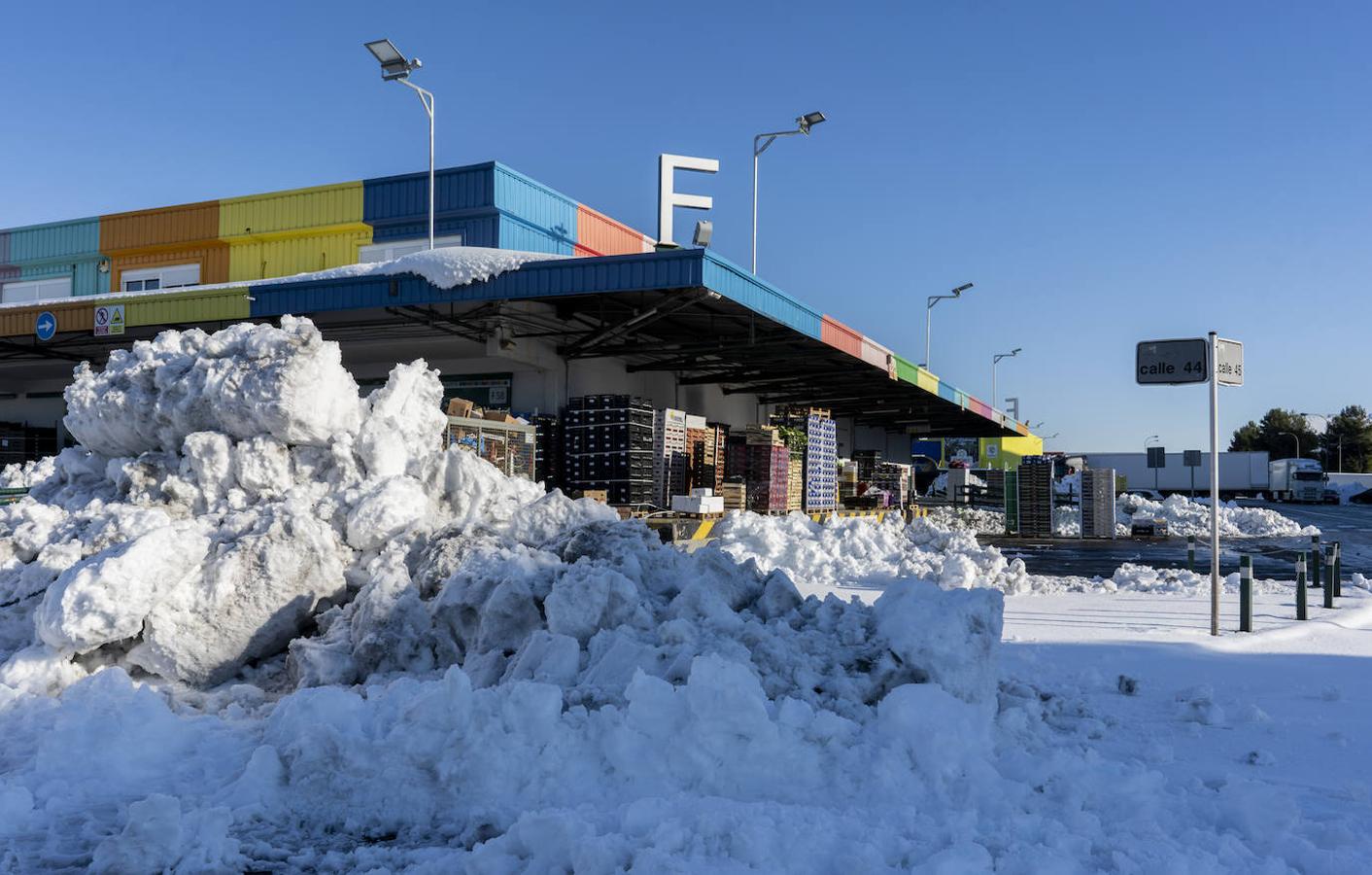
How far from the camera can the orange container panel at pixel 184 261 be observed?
2566 centimetres

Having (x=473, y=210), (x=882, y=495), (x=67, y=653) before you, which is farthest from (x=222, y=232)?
(x=67, y=653)

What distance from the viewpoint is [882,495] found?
26.0 m

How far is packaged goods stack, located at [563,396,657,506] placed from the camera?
16.5 meters

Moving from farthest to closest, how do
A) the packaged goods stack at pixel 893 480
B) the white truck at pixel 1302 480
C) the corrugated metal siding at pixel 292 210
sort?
the white truck at pixel 1302 480 < the packaged goods stack at pixel 893 480 < the corrugated metal siding at pixel 292 210

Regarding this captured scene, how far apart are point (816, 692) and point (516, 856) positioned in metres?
1.98

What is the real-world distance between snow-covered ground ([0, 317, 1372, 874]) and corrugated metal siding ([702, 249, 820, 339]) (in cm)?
702

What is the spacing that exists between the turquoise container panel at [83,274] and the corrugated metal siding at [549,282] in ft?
50.7

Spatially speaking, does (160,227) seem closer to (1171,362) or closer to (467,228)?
(467,228)

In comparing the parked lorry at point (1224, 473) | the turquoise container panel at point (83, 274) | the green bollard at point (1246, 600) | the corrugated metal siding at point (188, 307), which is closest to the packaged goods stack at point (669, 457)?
the corrugated metal siding at point (188, 307)

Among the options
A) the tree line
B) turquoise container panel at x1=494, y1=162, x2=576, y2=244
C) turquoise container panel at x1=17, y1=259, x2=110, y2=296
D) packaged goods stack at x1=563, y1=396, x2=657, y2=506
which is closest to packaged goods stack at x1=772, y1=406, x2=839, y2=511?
packaged goods stack at x1=563, y1=396, x2=657, y2=506

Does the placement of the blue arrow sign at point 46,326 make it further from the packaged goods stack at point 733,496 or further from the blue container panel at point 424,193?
the packaged goods stack at point 733,496

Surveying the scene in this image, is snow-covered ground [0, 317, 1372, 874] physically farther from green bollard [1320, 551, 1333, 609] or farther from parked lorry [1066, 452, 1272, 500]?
parked lorry [1066, 452, 1272, 500]

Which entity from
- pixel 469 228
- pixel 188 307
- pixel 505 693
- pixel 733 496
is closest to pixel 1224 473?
pixel 733 496

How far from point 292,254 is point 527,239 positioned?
6970 millimetres
